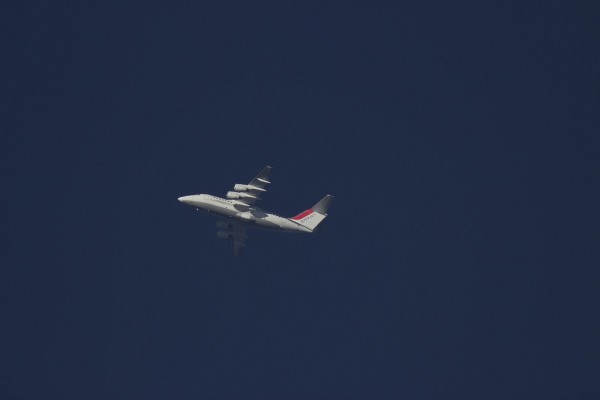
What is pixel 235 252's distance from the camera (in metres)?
129

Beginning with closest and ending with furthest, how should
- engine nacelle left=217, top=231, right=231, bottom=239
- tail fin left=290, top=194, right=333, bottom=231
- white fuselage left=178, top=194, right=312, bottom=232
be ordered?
white fuselage left=178, top=194, right=312, bottom=232 → tail fin left=290, top=194, right=333, bottom=231 → engine nacelle left=217, top=231, right=231, bottom=239

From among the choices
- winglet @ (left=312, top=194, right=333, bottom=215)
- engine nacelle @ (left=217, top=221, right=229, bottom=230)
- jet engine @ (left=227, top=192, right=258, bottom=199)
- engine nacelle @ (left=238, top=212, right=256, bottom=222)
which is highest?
winglet @ (left=312, top=194, right=333, bottom=215)

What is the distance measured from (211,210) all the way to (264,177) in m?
6.71

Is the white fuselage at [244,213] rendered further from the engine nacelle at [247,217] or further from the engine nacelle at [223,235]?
the engine nacelle at [223,235]

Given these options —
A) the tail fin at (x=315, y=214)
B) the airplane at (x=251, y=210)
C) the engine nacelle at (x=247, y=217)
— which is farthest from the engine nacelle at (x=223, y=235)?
the tail fin at (x=315, y=214)

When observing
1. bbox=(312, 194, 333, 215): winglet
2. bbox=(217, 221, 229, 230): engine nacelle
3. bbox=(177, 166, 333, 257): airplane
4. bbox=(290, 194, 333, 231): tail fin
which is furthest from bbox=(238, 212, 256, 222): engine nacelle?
bbox=(312, 194, 333, 215): winglet

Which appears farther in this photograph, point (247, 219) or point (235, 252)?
point (235, 252)

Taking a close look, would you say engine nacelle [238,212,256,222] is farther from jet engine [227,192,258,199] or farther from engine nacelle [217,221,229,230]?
engine nacelle [217,221,229,230]

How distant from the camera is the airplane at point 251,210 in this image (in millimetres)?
119750

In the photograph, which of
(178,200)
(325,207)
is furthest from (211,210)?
(325,207)

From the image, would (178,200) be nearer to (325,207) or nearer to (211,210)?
(211,210)

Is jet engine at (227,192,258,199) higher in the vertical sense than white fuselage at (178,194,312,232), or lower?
higher

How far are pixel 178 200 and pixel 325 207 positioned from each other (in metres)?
15.5

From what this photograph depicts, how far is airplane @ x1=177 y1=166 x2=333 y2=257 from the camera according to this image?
393 feet
